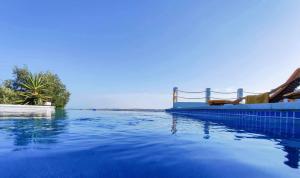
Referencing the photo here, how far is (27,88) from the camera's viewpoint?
78.3 ft

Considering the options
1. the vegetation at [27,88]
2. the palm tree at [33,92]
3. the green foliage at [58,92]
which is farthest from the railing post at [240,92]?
the green foliage at [58,92]

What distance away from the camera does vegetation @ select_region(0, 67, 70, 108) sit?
2278cm

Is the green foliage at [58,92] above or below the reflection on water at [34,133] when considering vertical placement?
above

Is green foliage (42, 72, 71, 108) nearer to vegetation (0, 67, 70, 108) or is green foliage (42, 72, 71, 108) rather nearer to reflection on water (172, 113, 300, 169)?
vegetation (0, 67, 70, 108)

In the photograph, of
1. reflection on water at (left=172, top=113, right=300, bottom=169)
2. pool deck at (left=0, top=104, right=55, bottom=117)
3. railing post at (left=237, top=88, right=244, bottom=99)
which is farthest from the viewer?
railing post at (left=237, top=88, right=244, bottom=99)

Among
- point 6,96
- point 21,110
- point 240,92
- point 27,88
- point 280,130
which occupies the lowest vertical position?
point 21,110

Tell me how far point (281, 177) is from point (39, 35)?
17807 mm

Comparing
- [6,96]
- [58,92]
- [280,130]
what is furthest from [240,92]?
[58,92]

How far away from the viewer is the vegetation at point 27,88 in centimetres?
2278

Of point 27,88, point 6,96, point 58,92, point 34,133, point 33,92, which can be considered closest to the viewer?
point 34,133

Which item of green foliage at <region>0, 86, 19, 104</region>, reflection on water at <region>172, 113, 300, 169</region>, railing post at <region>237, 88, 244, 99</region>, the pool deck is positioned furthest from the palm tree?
railing post at <region>237, 88, 244, 99</region>

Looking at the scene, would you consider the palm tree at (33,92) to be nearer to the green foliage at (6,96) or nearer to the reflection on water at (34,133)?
the green foliage at (6,96)

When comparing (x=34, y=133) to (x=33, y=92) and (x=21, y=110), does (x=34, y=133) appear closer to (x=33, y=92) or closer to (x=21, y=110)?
(x=21, y=110)

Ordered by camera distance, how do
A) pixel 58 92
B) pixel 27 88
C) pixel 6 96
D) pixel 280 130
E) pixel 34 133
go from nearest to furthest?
pixel 34 133, pixel 280 130, pixel 6 96, pixel 27 88, pixel 58 92
